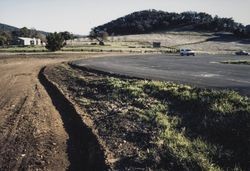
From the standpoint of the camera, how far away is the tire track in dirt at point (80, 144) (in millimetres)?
8531

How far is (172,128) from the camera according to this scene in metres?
10.6

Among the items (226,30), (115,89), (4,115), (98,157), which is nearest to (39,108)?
(4,115)

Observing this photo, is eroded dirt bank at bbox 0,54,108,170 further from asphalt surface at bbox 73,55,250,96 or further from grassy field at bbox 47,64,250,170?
asphalt surface at bbox 73,55,250,96

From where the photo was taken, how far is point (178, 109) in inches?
519

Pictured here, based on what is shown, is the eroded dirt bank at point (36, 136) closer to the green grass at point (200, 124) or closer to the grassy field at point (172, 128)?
the grassy field at point (172, 128)

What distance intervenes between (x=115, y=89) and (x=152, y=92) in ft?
7.75

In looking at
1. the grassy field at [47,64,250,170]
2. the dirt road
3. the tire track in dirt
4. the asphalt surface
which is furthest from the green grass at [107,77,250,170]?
the asphalt surface

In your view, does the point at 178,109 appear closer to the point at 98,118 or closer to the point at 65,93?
the point at 98,118

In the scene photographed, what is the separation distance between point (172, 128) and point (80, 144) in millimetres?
2678

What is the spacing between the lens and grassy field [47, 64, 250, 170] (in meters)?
8.27

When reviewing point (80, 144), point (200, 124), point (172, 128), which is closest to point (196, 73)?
point (200, 124)

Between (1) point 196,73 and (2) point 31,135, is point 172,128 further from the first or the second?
(1) point 196,73

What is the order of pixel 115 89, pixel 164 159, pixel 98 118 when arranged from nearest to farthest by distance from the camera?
pixel 164 159 → pixel 98 118 → pixel 115 89

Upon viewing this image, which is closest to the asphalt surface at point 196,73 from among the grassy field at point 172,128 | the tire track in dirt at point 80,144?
the grassy field at point 172,128
